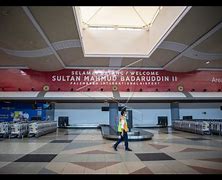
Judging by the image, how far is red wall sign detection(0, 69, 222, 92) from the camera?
20.8 meters

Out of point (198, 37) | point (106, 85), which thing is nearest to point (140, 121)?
point (106, 85)

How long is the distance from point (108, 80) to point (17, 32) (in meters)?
10.5

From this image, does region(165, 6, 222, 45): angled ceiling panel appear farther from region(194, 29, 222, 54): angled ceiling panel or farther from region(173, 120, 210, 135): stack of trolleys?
region(173, 120, 210, 135): stack of trolleys

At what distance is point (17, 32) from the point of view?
12586 mm

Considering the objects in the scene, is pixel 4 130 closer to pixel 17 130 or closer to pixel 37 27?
pixel 17 130

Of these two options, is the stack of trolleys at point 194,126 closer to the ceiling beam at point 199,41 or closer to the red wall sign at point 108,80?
the red wall sign at point 108,80

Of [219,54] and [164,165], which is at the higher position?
[219,54]

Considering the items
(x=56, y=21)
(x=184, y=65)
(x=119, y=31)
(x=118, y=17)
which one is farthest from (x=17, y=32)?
(x=184, y=65)

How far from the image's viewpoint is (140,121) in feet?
76.8

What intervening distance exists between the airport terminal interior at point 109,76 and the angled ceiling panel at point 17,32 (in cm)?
6
